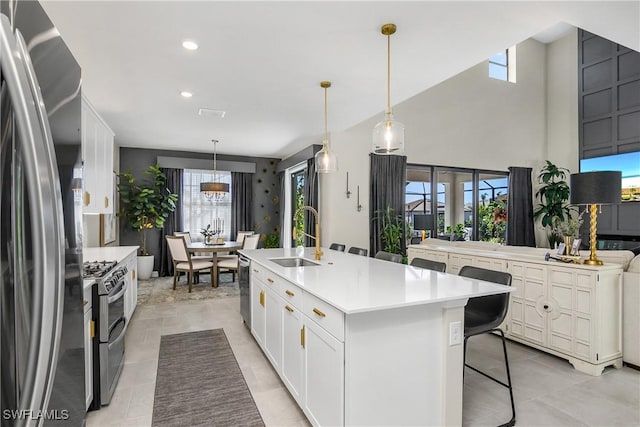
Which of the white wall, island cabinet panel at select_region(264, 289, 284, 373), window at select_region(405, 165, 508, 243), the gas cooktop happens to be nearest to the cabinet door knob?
island cabinet panel at select_region(264, 289, 284, 373)

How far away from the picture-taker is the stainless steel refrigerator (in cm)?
64

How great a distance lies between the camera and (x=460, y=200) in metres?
Result: 6.95

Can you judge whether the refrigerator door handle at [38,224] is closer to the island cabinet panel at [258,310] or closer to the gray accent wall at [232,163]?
the island cabinet panel at [258,310]

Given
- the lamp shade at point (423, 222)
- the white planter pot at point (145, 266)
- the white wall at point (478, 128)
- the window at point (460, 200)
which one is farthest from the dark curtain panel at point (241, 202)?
the lamp shade at point (423, 222)

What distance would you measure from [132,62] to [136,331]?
2.79 metres

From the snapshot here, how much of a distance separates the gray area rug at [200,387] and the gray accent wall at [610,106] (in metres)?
7.41

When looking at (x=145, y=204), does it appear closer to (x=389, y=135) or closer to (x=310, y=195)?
(x=310, y=195)

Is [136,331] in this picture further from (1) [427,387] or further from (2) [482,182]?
(2) [482,182]

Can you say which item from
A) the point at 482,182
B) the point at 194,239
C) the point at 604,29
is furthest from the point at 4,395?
the point at 482,182

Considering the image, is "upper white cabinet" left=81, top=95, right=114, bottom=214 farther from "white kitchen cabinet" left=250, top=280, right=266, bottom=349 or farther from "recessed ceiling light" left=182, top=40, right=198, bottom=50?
"white kitchen cabinet" left=250, top=280, right=266, bottom=349

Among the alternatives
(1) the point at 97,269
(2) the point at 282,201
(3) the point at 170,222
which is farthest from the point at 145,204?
(1) the point at 97,269

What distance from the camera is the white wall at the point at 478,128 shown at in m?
5.68

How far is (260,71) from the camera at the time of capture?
3193 millimetres

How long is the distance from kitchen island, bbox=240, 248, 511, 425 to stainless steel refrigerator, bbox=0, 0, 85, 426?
1126mm
